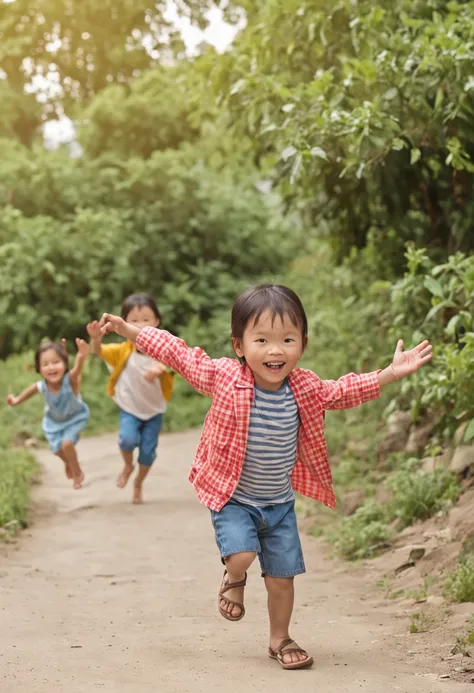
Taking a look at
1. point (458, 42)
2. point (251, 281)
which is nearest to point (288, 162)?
point (458, 42)

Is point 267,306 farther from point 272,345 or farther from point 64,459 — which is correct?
point 64,459

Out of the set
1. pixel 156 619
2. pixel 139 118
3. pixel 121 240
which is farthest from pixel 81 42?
pixel 156 619

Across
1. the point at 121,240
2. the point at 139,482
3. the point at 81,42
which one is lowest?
the point at 139,482

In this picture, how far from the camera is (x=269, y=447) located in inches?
163

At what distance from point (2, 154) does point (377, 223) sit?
Answer: 27.9 ft

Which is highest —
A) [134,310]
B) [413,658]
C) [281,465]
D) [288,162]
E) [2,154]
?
[2,154]

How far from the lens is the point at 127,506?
27.4 feet

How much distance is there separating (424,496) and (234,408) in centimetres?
269

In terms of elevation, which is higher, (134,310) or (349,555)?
(134,310)

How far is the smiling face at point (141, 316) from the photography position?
7367mm

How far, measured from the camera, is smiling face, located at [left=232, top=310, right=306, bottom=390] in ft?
13.1

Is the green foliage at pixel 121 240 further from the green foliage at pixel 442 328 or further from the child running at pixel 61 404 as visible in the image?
the green foliage at pixel 442 328

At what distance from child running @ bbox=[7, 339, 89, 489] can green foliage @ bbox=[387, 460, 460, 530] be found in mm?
2725

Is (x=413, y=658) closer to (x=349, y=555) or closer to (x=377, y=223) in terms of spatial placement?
(x=349, y=555)
